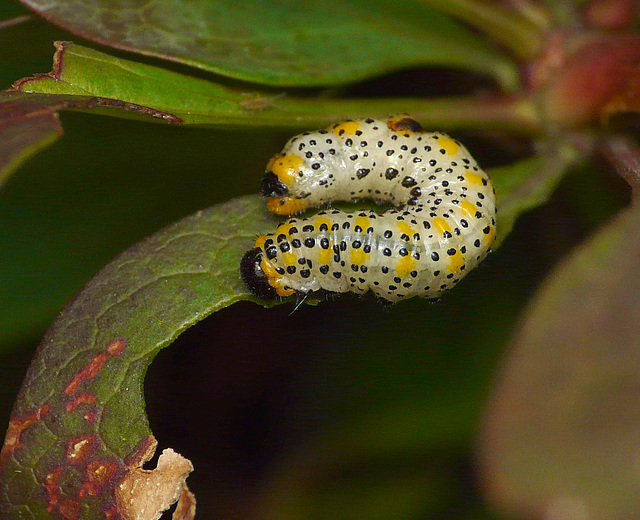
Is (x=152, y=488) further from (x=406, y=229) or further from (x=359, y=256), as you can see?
(x=406, y=229)

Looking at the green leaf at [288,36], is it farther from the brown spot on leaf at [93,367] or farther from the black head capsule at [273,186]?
the brown spot on leaf at [93,367]

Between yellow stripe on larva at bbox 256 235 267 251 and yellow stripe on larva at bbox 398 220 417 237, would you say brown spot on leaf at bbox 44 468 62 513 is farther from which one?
yellow stripe on larva at bbox 398 220 417 237

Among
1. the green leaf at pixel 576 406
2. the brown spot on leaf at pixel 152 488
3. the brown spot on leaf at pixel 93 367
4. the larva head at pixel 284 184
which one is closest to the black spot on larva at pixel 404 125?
the larva head at pixel 284 184

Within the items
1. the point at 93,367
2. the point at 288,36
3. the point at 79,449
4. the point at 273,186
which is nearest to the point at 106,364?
the point at 93,367

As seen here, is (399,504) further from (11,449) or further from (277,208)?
(11,449)

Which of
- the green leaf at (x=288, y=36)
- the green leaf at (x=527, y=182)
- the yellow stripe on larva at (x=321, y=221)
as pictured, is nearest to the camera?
the green leaf at (x=288, y=36)

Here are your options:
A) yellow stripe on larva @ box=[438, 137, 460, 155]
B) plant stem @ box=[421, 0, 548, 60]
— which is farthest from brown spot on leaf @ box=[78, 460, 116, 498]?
plant stem @ box=[421, 0, 548, 60]

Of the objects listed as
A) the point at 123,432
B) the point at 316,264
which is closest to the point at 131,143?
the point at 316,264
